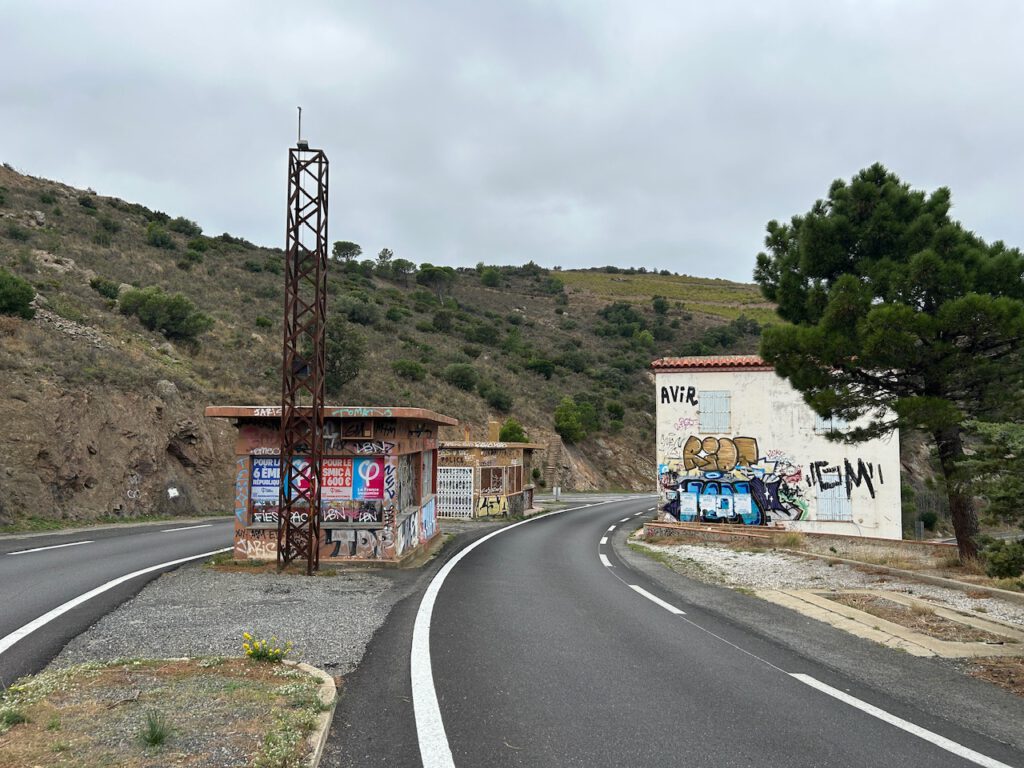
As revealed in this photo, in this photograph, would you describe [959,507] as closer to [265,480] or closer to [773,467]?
[773,467]

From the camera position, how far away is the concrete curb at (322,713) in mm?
4348

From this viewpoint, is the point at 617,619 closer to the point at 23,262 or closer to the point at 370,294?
the point at 23,262

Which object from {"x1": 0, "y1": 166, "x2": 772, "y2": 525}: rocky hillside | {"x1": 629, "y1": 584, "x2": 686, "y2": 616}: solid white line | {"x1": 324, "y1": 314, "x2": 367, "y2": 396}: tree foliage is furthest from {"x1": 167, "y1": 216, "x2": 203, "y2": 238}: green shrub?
{"x1": 629, "y1": 584, "x2": 686, "y2": 616}: solid white line

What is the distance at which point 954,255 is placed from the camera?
1424 cm

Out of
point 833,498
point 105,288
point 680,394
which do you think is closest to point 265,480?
point 680,394

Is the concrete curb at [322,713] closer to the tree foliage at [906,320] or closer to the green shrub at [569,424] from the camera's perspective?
the tree foliage at [906,320]

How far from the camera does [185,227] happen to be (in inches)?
2847

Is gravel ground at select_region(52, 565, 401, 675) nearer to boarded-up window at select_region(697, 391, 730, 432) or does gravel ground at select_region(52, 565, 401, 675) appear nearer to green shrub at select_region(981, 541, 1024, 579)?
green shrub at select_region(981, 541, 1024, 579)

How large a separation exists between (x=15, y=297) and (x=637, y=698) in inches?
1276

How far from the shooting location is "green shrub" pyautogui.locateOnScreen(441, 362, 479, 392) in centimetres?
5400

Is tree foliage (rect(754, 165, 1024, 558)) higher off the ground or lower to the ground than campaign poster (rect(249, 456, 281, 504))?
higher

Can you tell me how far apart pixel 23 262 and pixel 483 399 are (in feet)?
104

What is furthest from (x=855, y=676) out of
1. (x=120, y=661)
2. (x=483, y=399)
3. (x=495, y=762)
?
(x=483, y=399)

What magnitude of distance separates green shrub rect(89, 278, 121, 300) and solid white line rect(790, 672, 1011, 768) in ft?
146
